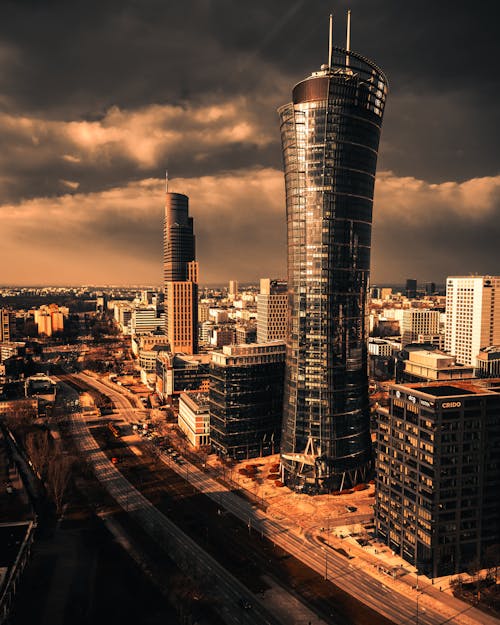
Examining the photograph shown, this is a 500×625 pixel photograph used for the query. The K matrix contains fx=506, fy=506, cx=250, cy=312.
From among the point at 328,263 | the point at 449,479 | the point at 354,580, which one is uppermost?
the point at 328,263

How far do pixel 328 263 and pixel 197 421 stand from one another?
66738 millimetres

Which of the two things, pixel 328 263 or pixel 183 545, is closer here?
pixel 183 545

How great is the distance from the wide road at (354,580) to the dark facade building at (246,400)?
1105 inches

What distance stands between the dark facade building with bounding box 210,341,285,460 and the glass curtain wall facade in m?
18.0

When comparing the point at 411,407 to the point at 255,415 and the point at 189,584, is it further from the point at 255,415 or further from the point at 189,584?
the point at 255,415

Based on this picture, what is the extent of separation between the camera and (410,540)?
92438mm

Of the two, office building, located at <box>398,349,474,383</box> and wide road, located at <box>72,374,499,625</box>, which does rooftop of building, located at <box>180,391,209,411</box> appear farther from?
office building, located at <box>398,349,474,383</box>

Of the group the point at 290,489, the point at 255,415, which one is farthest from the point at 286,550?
the point at 255,415

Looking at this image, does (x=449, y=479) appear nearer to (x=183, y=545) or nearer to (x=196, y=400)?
(x=183, y=545)

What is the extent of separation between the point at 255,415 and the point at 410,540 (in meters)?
65.7

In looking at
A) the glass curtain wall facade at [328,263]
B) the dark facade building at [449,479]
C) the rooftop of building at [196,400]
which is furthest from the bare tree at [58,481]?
the dark facade building at [449,479]

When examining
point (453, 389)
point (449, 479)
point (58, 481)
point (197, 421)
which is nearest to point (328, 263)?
point (453, 389)

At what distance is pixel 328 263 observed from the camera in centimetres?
12862

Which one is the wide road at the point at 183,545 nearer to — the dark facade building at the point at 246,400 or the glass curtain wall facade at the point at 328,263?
the dark facade building at the point at 246,400
